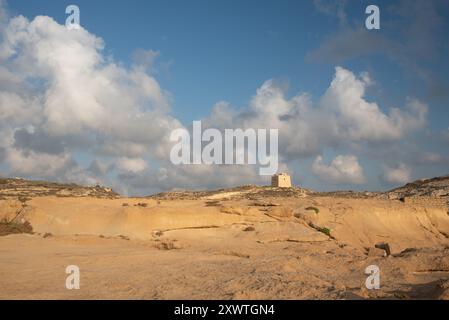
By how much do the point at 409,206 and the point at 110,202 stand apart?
64.9 feet

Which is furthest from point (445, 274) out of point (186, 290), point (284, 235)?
point (284, 235)

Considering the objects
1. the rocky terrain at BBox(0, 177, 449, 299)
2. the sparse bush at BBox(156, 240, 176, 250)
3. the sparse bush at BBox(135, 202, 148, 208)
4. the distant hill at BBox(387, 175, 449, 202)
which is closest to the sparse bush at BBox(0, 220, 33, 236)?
the rocky terrain at BBox(0, 177, 449, 299)

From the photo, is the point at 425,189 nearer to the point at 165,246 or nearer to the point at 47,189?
the point at 165,246

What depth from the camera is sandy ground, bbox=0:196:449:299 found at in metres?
7.98

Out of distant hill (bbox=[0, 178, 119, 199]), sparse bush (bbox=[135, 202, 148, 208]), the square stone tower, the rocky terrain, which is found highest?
the square stone tower

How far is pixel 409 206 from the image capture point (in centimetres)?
2728

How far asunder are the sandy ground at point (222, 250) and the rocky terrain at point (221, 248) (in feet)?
0.15

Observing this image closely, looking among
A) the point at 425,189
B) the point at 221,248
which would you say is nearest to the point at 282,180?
the point at 425,189

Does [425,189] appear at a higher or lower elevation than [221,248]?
higher

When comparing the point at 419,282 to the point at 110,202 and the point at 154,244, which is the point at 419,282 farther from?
the point at 110,202

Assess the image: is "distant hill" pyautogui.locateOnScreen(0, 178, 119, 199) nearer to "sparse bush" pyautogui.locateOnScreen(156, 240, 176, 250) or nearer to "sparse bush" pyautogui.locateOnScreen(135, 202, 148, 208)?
"sparse bush" pyautogui.locateOnScreen(135, 202, 148, 208)

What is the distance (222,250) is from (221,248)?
2.69 feet

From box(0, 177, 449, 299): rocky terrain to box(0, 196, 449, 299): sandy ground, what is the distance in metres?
0.04

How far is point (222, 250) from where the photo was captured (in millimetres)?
15094
